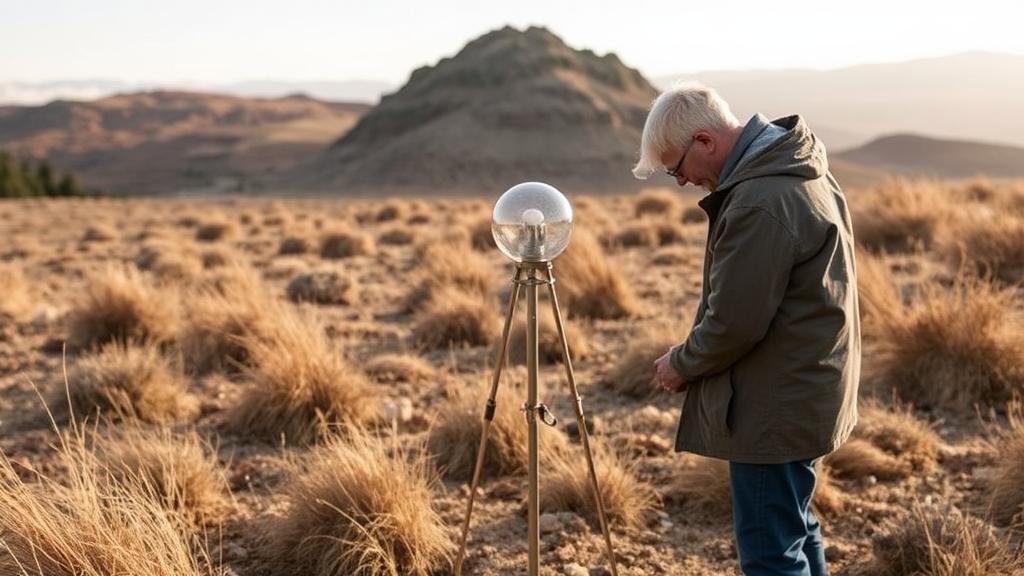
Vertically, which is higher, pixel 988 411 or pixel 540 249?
pixel 540 249

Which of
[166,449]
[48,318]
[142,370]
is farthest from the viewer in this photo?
[48,318]

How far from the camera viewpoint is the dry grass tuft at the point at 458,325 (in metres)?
7.19

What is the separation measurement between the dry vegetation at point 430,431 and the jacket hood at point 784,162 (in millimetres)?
1412

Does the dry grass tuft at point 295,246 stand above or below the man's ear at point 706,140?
below

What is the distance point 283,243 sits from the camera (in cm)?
1363

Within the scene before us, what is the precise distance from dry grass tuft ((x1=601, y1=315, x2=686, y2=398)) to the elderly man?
10.2 ft

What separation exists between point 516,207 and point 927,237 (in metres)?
9.51

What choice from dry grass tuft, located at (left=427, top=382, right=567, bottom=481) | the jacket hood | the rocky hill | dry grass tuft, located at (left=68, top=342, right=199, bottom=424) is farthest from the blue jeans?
the rocky hill

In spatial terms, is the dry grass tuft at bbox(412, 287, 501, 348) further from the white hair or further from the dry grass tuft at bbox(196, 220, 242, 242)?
the dry grass tuft at bbox(196, 220, 242, 242)

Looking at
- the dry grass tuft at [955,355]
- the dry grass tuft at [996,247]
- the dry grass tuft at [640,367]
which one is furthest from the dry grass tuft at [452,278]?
the dry grass tuft at [996,247]

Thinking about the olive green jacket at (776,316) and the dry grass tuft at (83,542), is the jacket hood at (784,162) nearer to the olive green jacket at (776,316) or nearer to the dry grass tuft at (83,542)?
the olive green jacket at (776,316)

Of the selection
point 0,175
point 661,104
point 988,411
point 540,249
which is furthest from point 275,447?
point 0,175

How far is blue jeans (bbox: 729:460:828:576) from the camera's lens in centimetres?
249

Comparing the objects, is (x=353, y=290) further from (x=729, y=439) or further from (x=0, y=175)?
(x=0, y=175)
